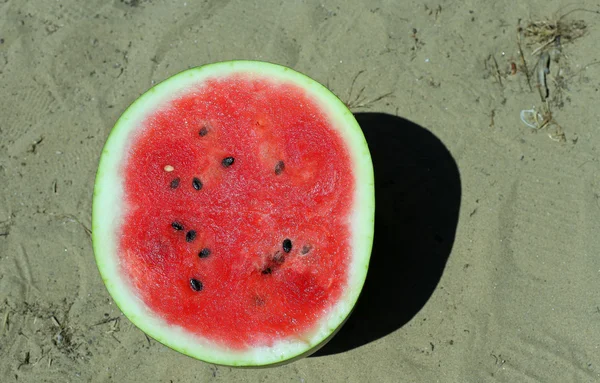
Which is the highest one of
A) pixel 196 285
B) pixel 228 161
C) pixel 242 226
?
pixel 228 161

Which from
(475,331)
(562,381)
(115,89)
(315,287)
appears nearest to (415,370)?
(475,331)

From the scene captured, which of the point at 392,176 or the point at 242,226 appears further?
the point at 392,176

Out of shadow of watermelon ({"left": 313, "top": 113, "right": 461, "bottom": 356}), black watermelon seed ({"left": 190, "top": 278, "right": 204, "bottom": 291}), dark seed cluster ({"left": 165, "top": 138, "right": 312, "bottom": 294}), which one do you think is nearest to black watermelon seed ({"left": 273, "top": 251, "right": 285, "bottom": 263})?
dark seed cluster ({"left": 165, "top": 138, "right": 312, "bottom": 294})

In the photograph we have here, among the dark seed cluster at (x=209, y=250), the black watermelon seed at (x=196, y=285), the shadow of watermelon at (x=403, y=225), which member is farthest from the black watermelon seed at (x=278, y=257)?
the shadow of watermelon at (x=403, y=225)

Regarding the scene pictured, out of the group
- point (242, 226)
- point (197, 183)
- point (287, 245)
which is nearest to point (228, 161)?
point (197, 183)

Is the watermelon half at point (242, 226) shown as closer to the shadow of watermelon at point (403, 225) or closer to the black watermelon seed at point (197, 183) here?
the black watermelon seed at point (197, 183)

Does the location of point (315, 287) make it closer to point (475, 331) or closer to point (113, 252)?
point (113, 252)

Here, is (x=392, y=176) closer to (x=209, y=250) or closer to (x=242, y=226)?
(x=242, y=226)

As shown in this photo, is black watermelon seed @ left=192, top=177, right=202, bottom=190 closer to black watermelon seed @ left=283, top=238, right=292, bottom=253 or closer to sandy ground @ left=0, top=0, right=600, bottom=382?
black watermelon seed @ left=283, top=238, right=292, bottom=253
